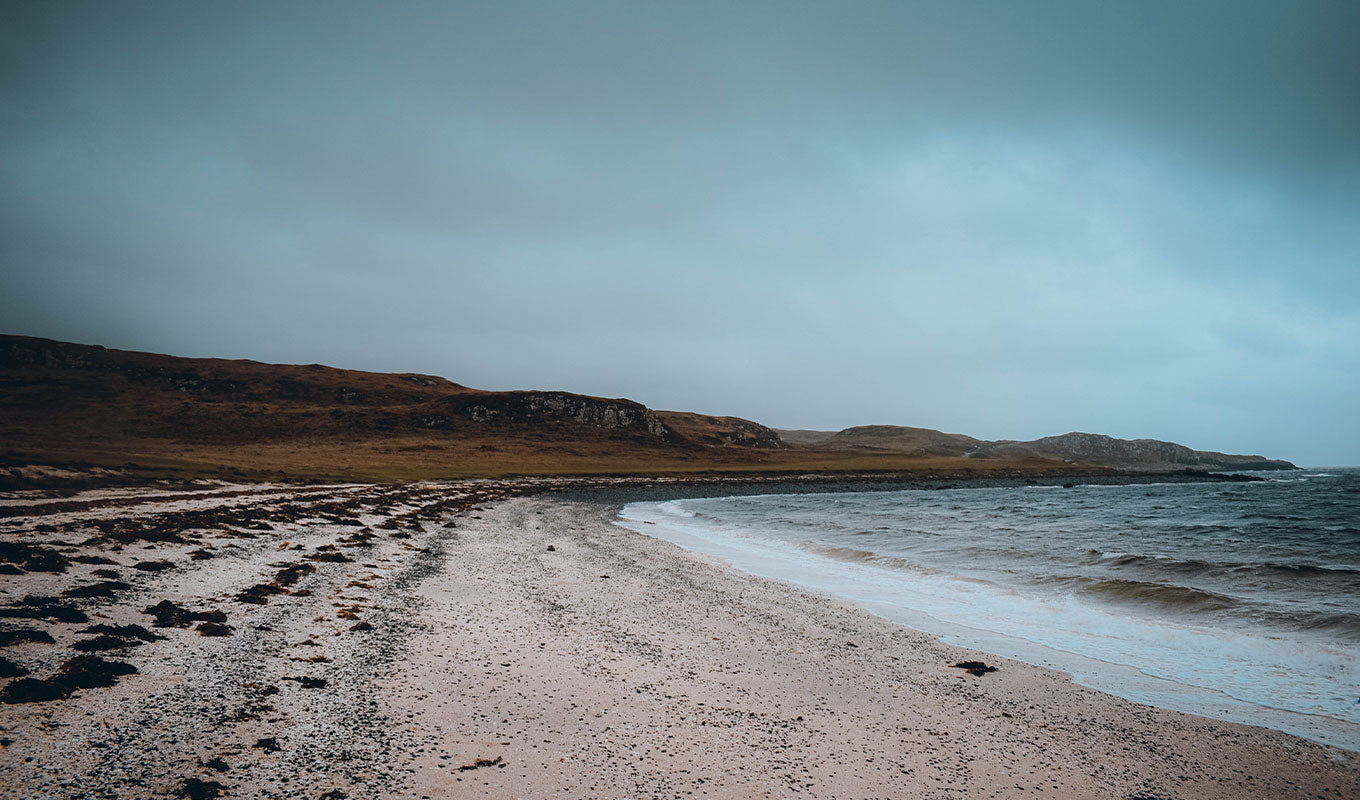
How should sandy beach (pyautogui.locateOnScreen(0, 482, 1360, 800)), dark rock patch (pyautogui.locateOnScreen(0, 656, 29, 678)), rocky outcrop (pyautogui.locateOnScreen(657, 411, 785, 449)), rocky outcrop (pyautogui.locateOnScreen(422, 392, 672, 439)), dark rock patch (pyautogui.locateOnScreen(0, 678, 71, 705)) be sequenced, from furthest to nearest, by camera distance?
rocky outcrop (pyautogui.locateOnScreen(657, 411, 785, 449)), rocky outcrop (pyautogui.locateOnScreen(422, 392, 672, 439)), dark rock patch (pyautogui.locateOnScreen(0, 656, 29, 678)), dark rock patch (pyautogui.locateOnScreen(0, 678, 71, 705)), sandy beach (pyautogui.locateOnScreen(0, 482, 1360, 800))

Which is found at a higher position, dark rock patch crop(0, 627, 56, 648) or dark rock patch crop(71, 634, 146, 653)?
dark rock patch crop(0, 627, 56, 648)

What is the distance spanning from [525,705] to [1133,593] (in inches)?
623

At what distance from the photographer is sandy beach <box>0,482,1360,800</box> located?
5.04m

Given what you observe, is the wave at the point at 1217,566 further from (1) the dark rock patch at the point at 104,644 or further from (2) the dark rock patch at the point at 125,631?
(1) the dark rock patch at the point at 104,644

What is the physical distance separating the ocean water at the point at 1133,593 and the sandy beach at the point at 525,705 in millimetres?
1454

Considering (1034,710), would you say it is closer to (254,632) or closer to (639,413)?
(254,632)

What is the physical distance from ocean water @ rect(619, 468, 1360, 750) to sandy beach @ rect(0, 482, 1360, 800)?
145 cm

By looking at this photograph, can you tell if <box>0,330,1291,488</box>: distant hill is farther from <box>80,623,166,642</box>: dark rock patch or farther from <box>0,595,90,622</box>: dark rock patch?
<box>80,623,166,642</box>: dark rock patch

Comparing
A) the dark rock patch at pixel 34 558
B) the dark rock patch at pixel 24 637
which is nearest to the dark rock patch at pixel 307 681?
the dark rock patch at pixel 24 637

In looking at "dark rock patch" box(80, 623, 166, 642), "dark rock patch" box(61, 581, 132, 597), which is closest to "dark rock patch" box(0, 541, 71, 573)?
"dark rock patch" box(61, 581, 132, 597)

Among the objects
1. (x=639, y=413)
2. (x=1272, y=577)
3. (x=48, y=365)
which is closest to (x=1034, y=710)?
(x=1272, y=577)

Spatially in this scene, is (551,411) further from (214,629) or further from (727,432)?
(214,629)

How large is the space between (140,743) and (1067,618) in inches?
612

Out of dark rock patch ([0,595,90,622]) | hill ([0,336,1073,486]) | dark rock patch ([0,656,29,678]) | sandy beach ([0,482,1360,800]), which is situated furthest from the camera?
hill ([0,336,1073,486])
